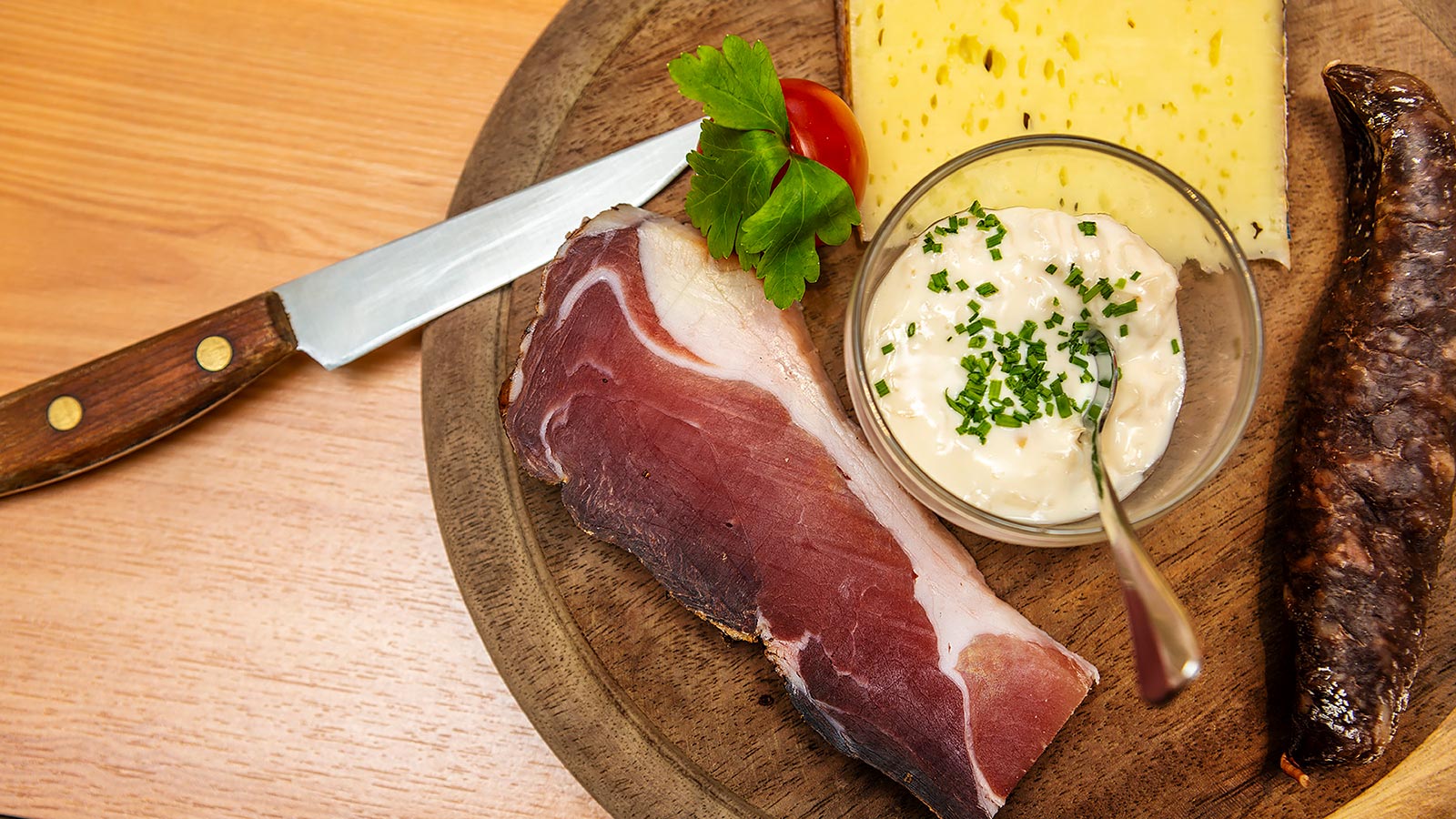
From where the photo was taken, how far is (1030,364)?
6.54ft

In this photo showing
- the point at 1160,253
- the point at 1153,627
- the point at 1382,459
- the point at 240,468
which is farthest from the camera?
the point at 240,468

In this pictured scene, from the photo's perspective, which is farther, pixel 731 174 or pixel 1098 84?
pixel 1098 84

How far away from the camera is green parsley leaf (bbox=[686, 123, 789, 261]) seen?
7.09 feet

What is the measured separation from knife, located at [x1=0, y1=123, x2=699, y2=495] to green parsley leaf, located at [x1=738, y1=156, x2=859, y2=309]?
0.47m

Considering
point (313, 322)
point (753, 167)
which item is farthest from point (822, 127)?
point (313, 322)

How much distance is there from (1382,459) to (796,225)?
59.9 inches

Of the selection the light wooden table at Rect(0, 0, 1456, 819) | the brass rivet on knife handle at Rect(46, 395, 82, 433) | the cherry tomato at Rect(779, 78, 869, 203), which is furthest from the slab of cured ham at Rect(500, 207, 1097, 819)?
the brass rivet on knife handle at Rect(46, 395, 82, 433)

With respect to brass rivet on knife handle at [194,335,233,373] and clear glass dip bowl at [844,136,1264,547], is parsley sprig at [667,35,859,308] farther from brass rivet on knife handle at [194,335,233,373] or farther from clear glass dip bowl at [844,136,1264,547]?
brass rivet on knife handle at [194,335,233,373]

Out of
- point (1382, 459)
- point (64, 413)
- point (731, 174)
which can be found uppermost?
point (731, 174)

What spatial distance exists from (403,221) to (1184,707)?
2.66 meters

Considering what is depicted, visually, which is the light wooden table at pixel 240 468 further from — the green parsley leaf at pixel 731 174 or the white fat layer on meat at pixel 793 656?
the green parsley leaf at pixel 731 174

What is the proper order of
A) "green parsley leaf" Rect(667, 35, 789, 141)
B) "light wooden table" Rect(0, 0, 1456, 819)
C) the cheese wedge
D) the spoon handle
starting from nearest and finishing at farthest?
the spoon handle < "green parsley leaf" Rect(667, 35, 789, 141) < the cheese wedge < "light wooden table" Rect(0, 0, 1456, 819)

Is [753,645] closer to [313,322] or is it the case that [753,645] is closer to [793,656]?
[793,656]

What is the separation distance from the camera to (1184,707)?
232 cm
